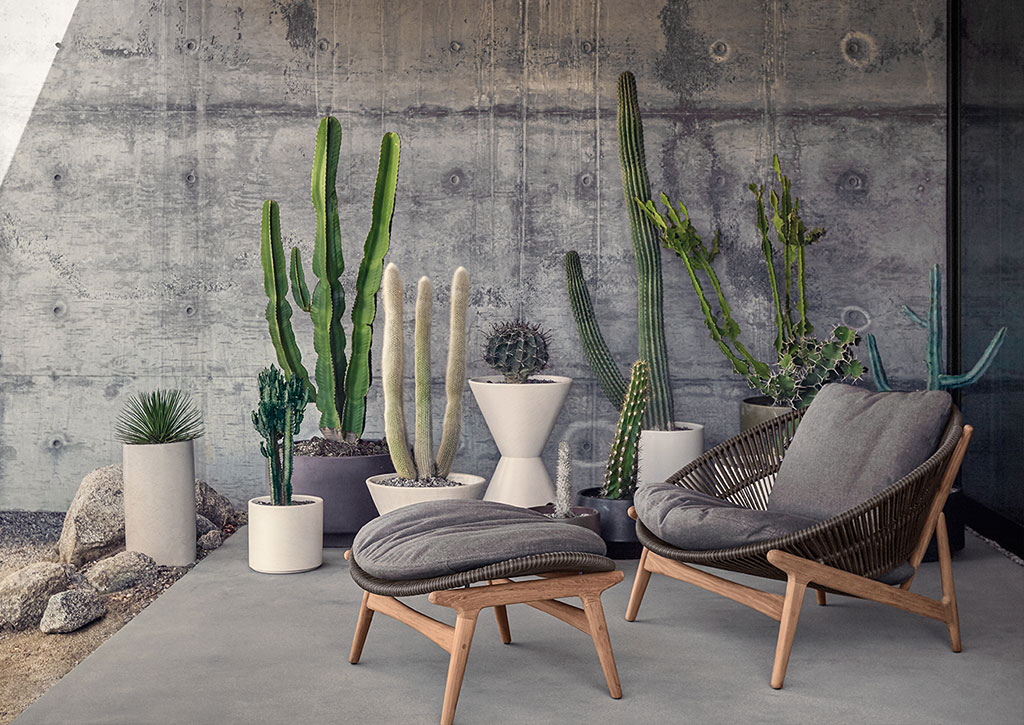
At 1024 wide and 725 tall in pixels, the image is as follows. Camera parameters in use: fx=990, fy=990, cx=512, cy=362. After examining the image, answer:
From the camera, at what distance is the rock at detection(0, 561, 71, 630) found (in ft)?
10.3

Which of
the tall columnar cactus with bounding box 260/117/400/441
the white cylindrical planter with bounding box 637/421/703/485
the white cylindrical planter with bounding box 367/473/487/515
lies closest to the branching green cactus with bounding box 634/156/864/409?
the white cylindrical planter with bounding box 637/421/703/485

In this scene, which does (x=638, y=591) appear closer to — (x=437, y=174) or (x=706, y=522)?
(x=706, y=522)

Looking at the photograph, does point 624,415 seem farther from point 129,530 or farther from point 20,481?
point 20,481

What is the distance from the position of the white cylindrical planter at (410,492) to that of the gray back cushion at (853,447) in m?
1.26

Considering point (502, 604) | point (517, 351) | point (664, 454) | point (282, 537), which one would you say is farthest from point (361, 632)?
point (664, 454)

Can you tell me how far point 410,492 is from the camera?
146 inches

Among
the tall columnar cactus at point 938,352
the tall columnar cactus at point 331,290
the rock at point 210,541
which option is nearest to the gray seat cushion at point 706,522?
the tall columnar cactus at point 938,352

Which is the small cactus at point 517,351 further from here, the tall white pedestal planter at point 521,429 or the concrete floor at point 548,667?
the concrete floor at point 548,667

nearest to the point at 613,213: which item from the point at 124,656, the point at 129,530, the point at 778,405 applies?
the point at 778,405

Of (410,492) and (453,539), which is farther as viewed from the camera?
(410,492)

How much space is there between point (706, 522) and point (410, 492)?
1.44 m

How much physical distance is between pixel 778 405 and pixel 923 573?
0.94m

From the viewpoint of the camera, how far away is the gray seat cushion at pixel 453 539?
224 centimetres

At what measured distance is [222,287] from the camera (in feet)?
15.9
